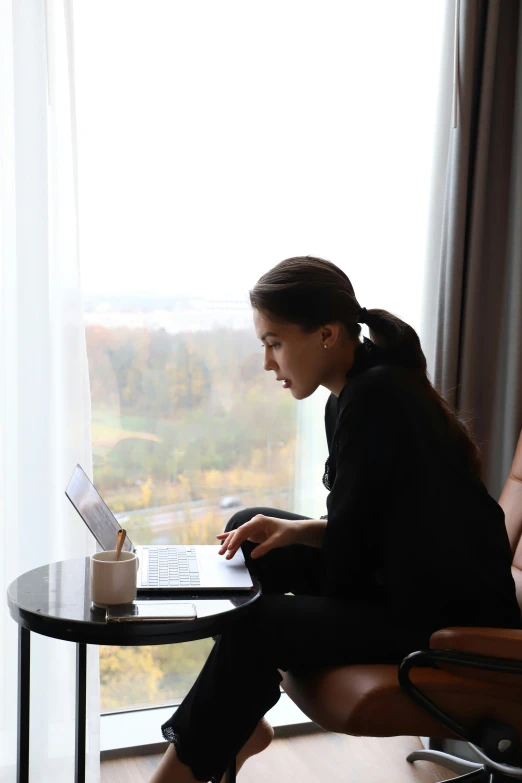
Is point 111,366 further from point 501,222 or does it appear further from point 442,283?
point 501,222

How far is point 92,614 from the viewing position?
1238 millimetres

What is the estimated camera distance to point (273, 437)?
233cm

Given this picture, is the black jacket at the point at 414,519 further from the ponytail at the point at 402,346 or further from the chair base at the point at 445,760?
the chair base at the point at 445,760

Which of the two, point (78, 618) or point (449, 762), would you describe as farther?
point (449, 762)

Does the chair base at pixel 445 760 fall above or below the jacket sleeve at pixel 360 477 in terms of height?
below

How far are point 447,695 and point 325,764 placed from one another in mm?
812

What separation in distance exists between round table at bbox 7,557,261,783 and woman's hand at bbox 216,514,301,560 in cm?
11

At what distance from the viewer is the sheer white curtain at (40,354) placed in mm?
1787

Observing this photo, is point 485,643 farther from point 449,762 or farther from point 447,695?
point 449,762

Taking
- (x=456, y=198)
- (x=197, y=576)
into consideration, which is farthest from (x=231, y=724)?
(x=456, y=198)

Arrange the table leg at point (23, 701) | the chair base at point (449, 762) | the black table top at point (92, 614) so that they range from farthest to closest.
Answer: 1. the chair base at point (449, 762)
2. the table leg at point (23, 701)
3. the black table top at point (92, 614)

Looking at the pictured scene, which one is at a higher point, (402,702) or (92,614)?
(92,614)

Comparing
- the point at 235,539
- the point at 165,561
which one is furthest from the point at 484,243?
the point at 165,561

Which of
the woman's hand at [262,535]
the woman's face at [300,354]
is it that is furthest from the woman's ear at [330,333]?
the woman's hand at [262,535]
